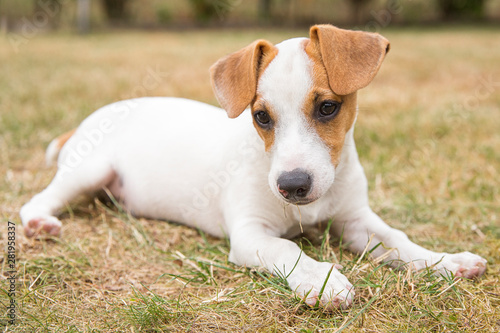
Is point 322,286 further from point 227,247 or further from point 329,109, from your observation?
point 227,247

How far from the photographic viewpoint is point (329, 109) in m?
2.83

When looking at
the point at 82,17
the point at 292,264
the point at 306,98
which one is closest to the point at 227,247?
the point at 292,264

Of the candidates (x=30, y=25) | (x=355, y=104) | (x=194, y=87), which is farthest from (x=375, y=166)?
(x=30, y=25)

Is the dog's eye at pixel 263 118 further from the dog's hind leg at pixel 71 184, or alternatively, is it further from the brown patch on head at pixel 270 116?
the dog's hind leg at pixel 71 184

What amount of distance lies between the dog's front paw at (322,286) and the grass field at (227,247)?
56mm

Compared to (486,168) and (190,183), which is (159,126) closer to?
(190,183)

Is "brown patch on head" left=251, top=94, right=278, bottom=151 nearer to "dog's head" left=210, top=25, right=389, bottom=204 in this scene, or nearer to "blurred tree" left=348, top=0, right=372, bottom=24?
"dog's head" left=210, top=25, right=389, bottom=204

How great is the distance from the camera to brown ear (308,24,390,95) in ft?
9.04

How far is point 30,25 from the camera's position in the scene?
1655 centimetres

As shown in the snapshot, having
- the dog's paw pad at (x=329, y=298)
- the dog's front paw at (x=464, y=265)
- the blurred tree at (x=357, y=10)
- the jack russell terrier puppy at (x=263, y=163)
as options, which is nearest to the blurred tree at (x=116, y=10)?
the blurred tree at (x=357, y=10)

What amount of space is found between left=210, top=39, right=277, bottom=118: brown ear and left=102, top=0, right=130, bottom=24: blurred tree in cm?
2128

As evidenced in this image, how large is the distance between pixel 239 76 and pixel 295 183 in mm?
804

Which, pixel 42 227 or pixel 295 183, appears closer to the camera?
pixel 295 183

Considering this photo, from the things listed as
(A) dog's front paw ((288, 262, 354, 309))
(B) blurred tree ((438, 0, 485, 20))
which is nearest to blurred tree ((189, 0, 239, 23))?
(B) blurred tree ((438, 0, 485, 20))
